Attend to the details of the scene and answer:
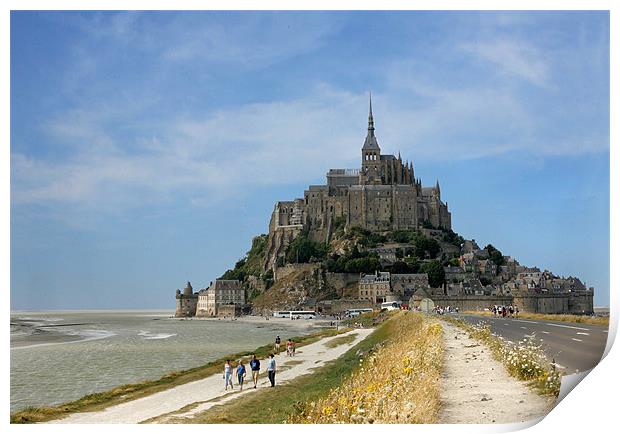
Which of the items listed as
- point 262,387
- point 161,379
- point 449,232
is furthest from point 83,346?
point 449,232

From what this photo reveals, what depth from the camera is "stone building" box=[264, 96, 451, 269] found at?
118 m

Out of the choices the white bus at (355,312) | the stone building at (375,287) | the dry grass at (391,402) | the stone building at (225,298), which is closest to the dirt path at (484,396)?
the dry grass at (391,402)

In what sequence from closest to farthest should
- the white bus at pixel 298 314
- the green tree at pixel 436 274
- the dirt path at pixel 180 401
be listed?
the dirt path at pixel 180 401 → the green tree at pixel 436 274 → the white bus at pixel 298 314

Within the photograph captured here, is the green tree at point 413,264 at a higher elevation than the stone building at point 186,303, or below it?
higher

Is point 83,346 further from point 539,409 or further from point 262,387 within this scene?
point 539,409

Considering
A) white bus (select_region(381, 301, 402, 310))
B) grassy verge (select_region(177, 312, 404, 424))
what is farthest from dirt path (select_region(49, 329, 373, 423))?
white bus (select_region(381, 301, 402, 310))

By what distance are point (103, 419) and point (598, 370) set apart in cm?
1301

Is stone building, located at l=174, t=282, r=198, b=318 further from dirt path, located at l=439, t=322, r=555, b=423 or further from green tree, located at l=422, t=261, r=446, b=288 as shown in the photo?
dirt path, located at l=439, t=322, r=555, b=423

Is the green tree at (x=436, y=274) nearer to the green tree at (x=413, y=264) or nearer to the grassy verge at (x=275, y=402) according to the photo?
the green tree at (x=413, y=264)

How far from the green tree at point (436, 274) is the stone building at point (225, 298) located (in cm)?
3477

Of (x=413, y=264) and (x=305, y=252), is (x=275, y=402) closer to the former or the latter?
(x=413, y=264)

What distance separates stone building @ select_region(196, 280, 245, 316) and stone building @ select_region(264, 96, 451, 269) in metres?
6.96

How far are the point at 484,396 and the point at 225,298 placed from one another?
112 metres

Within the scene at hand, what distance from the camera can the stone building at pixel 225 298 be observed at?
120 metres
